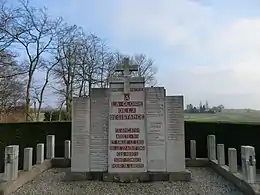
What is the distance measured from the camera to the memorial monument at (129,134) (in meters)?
8.22

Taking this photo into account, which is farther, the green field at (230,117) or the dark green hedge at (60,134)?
the green field at (230,117)

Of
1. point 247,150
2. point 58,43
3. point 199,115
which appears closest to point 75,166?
point 247,150

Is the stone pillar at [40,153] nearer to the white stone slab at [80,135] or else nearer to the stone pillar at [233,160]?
the white stone slab at [80,135]

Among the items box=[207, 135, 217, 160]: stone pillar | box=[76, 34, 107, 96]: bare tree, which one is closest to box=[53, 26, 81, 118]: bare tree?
box=[76, 34, 107, 96]: bare tree

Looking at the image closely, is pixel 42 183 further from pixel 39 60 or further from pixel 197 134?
pixel 39 60

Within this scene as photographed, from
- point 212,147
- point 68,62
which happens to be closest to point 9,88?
point 68,62

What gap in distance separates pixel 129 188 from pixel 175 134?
1881 mm

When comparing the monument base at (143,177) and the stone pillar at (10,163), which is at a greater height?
the stone pillar at (10,163)

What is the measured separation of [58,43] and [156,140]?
47.1 feet

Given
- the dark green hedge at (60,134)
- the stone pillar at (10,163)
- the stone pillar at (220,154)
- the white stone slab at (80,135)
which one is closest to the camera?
the stone pillar at (10,163)

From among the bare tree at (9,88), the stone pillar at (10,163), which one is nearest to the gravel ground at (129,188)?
the stone pillar at (10,163)

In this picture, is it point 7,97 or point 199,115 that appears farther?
point 7,97

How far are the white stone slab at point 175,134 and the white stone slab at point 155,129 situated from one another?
0.13 m

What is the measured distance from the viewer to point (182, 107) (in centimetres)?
847
